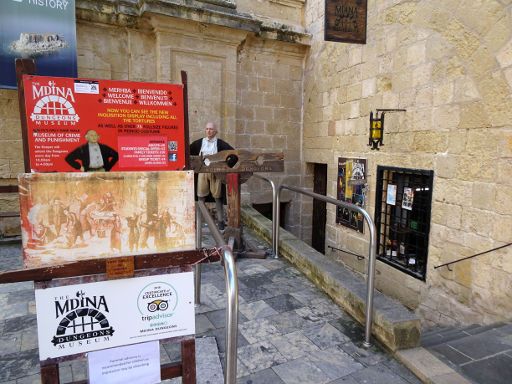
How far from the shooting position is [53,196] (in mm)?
1435

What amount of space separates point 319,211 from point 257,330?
5.25m

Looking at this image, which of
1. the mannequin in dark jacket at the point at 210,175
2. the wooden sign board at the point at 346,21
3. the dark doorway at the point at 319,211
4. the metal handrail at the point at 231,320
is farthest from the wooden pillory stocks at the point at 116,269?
the dark doorway at the point at 319,211

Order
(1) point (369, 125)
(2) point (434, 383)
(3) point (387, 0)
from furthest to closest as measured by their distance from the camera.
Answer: (1) point (369, 125)
(3) point (387, 0)
(2) point (434, 383)

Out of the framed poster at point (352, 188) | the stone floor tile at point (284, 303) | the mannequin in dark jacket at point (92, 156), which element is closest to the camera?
the mannequin in dark jacket at point (92, 156)

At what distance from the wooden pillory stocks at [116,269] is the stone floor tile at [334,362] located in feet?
3.83

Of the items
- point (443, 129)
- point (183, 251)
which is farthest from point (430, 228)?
point (183, 251)

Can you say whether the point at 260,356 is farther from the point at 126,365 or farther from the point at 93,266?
the point at 93,266

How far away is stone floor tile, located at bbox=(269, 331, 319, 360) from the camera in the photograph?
264cm

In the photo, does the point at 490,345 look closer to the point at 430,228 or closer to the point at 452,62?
the point at 430,228

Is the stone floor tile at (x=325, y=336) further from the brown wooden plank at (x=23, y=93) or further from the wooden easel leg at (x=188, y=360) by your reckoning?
the brown wooden plank at (x=23, y=93)

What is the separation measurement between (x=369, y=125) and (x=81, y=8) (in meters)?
4.90

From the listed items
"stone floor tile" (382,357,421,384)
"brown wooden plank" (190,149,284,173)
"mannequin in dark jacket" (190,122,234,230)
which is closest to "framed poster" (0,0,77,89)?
"mannequin in dark jacket" (190,122,234,230)

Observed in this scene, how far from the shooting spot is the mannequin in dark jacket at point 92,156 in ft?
4.82

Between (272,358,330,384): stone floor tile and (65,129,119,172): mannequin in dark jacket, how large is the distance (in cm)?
179
